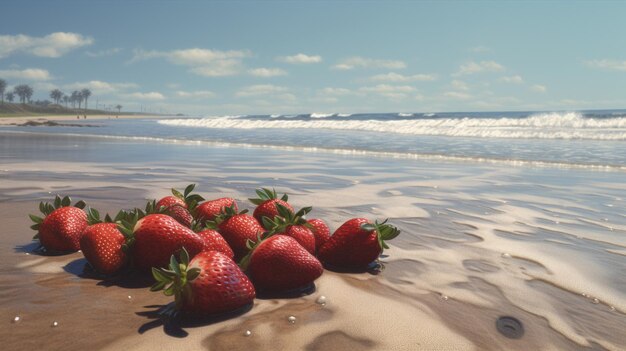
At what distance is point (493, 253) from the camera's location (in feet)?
9.20

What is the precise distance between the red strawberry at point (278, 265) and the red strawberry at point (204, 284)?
177 mm

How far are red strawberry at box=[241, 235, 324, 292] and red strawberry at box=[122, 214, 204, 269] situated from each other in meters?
0.26

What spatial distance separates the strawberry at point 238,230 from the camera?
2.18 meters

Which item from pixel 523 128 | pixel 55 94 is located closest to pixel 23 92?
pixel 55 94

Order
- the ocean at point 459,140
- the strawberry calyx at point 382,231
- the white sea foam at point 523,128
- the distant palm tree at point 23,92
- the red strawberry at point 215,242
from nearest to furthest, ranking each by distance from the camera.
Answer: the red strawberry at point 215,242 → the strawberry calyx at point 382,231 → the ocean at point 459,140 → the white sea foam at point 523,128 → the distant palm tree at point 23,92

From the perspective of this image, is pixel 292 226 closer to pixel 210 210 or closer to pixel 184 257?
pixel 210 210

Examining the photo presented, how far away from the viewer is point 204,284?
5.32 feet

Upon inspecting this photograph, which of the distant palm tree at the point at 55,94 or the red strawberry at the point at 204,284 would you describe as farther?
the distant palm tree at the point at 55,94

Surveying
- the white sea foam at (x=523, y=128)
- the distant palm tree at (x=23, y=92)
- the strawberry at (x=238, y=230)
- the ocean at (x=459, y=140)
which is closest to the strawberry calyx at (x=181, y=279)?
the strawberry at (x=238, y=230)

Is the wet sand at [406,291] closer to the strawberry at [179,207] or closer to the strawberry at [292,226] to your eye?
the strawberry at [292,226]

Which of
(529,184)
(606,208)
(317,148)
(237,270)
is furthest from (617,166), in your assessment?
(237,270)

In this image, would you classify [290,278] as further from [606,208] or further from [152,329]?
[606,208]

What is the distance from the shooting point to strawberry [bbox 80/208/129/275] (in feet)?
6.52

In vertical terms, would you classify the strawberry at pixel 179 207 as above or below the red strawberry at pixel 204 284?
above
